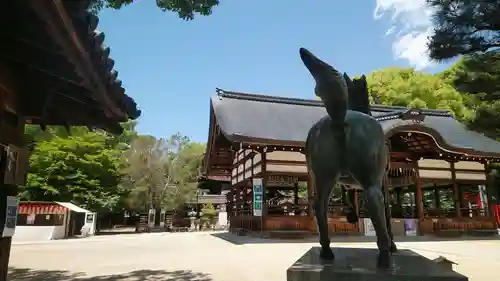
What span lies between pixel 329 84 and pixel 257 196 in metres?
10.2

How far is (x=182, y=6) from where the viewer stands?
4668mm

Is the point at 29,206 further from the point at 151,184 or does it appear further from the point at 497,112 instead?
the point at 497,112

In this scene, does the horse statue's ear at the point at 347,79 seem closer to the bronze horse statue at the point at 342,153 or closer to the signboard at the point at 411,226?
the bronze horse statue at the point at 342,153

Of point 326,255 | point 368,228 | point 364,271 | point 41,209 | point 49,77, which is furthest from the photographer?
point 41,209

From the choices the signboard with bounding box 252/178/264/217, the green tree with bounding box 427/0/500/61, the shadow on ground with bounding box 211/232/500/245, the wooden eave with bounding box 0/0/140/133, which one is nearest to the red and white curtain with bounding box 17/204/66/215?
the shadow on ground with bounding box 211/232/500/245

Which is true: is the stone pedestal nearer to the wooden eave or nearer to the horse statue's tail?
the horse statue's tail

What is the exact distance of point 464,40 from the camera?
6645 mm

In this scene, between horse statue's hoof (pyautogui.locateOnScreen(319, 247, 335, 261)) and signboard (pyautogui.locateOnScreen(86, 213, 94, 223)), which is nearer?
horse statue's hoof (pyautogui.locateOnScreen(319, 247, 335, 261))

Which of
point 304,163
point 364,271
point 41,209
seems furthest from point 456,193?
point 41,209

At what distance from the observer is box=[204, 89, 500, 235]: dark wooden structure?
12875 millimetres

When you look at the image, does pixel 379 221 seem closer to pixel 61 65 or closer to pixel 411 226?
pixel 61 65

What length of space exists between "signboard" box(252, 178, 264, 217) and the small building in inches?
403

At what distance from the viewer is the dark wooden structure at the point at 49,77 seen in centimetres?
208

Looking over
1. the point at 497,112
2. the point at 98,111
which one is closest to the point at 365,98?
the point at 98,111
